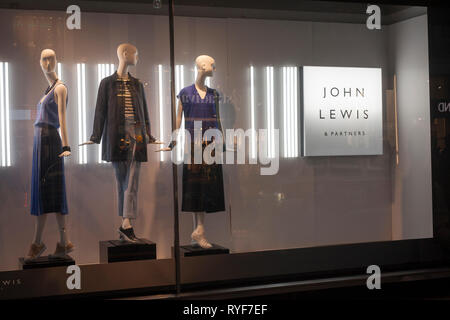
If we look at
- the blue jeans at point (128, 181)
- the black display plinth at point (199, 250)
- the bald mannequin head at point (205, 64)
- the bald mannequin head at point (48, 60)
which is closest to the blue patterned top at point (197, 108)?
the bald mannequin head at point (205, 64)

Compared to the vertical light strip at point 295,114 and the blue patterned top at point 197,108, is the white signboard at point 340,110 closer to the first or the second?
the vertical light strip at point 295,114

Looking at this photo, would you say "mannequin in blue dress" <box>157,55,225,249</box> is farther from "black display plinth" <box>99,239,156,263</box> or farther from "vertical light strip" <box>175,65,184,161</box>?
"black display plinth" <box>99,239,156,263</box>

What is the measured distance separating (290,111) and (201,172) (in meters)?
0.90

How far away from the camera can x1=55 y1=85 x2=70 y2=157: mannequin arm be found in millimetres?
4199

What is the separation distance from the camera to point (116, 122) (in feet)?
14.3

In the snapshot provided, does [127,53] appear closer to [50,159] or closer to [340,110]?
[50,159]

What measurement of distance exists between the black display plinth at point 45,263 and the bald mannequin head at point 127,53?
4.90ft

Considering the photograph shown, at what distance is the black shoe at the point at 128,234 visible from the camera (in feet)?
14.0

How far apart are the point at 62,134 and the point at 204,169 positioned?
107 cm

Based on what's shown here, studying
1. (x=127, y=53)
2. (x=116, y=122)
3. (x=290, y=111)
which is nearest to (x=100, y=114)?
(x=116, y=122)

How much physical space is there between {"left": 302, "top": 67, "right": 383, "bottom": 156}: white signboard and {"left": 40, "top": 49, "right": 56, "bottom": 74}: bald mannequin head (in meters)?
1.94

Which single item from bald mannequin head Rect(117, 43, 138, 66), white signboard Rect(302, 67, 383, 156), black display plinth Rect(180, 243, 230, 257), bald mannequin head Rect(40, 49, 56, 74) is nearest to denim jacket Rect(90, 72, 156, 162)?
bald mannequin head Rect(117, 43, 138, 66)

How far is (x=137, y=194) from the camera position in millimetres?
4375

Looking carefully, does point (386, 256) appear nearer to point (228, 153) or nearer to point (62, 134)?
point (228, 153)
